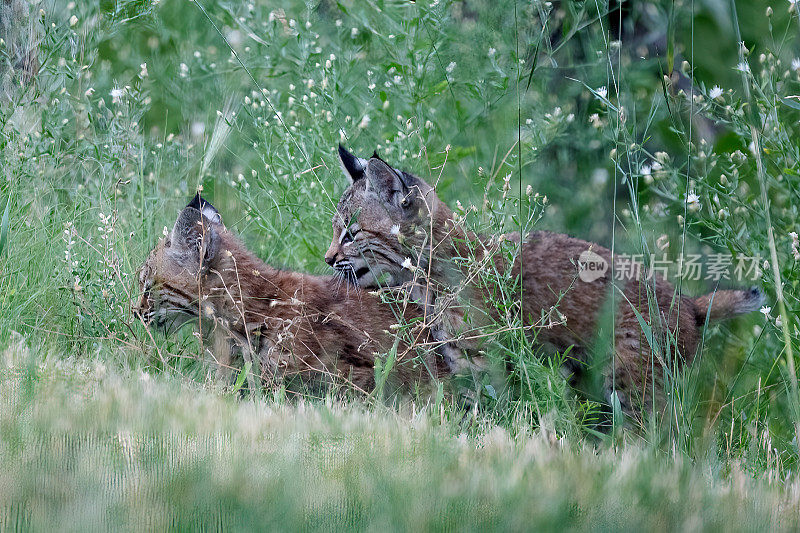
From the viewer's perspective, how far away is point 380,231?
17.0 feet

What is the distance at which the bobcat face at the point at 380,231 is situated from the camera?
512 centimetres

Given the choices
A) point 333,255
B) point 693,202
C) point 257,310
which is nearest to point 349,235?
point 333,255

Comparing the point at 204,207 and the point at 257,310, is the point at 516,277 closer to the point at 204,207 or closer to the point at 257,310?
the point at 257,310

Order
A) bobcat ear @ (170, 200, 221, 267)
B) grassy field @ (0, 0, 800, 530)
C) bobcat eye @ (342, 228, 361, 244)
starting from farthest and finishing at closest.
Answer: bobcat eye @ (342, 228, 361, 244) < bobcat ear @ (170, 200, 221, 267) < grassy field @ (0, 0, 800, 530)

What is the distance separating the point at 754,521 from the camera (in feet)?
8.72

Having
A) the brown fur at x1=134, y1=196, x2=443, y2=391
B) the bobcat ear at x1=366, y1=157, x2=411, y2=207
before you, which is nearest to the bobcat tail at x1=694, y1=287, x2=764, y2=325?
the brown fur at x1=134, y1=196, x2=443, y2=391

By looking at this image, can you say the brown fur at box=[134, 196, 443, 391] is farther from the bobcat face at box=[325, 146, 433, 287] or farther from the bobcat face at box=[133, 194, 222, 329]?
the bobcat face at box=[325, 146, 433, 287]

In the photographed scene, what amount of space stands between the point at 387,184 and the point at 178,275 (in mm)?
1311

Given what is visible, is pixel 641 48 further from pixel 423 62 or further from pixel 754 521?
pixel 754 521

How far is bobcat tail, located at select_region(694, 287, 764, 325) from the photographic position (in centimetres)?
500

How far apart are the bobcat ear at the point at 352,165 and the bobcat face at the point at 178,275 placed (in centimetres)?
86

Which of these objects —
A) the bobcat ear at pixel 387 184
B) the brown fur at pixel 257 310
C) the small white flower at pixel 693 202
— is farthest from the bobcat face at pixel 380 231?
the small white flower at pixel 693 202

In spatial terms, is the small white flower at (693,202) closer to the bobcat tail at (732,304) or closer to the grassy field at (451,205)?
the grassy field at (451,205)

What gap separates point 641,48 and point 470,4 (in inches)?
72.9
